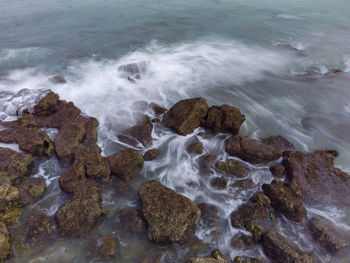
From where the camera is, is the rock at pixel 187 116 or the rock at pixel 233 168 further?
the rock at pixel 187 116

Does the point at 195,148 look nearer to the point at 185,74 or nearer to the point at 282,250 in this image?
the point at 282,250

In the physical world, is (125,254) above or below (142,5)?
below

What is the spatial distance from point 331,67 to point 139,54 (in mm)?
12134

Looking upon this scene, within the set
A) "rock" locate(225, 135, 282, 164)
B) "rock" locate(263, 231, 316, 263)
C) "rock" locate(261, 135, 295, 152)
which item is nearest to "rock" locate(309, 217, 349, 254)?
"rock" locate(263, 231, 316, 263)

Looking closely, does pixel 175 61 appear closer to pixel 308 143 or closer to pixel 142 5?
pixel 308 143

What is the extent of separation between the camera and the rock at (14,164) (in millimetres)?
6070

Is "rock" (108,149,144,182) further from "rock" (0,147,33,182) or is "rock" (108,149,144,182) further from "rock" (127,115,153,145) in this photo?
"rock" (0,147,33,182)

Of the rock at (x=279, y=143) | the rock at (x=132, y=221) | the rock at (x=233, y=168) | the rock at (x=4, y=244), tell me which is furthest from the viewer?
the rock at (x=279, y=143)

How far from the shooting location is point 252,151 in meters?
7.04

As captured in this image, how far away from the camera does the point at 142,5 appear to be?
2339 centimetres

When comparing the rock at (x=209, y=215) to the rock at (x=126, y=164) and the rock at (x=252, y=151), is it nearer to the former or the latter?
the rock at (x=252, y=151)

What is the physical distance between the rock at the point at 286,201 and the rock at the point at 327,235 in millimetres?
322

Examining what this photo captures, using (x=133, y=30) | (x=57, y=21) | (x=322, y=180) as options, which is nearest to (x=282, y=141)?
(x=322, y=180)

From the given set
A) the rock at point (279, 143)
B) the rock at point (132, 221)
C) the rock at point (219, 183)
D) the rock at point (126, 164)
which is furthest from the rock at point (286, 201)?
the rock at point (126, 164)
